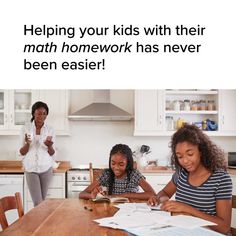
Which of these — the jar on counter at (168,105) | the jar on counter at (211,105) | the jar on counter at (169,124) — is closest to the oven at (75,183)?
the jar on counter at (169,124)

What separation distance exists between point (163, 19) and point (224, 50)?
0.54 meters

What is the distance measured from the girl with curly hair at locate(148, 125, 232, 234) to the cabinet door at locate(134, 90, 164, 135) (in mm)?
2187

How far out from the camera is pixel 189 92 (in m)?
4.27

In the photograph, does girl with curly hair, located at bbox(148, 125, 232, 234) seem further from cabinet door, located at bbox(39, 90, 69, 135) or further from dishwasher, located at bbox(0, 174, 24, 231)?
cabinet door, located at bbox(39, 90, 69, 135)

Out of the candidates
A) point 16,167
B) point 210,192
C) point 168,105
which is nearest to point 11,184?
point 16,167

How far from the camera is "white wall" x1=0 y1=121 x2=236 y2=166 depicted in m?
4.44

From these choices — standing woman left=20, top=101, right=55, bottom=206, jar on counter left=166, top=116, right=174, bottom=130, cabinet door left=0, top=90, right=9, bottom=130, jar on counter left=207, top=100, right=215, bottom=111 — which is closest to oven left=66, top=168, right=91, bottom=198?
standing woman left=20, top=101, right=55, bottom=206

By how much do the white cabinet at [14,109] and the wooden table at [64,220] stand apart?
2.14 metres

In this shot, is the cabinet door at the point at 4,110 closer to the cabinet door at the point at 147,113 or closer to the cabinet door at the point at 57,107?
the cabinet door at the point at 57,107

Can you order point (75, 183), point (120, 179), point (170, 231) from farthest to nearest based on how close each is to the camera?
point (75, 183)
point (120, 179)
point (170, 231)

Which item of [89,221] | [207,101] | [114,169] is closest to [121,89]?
[207,101]

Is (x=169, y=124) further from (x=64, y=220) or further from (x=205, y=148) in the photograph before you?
(x=64, y=220)

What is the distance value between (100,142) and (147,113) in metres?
0.70

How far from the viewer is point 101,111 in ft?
13.7
